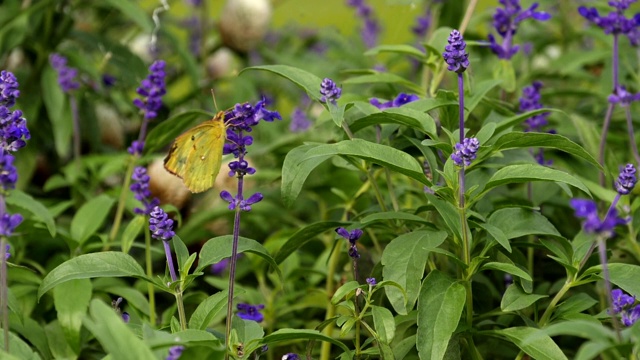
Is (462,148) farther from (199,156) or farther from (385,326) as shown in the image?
(199,156)

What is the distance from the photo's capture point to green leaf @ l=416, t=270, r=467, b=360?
1.17 m

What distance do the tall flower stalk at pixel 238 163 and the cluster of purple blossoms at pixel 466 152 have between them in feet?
0.84

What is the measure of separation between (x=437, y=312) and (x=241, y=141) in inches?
13.5

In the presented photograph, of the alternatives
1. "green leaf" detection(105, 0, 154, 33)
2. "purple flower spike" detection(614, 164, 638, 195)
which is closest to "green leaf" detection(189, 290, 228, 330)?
"purple flower spike" detection(614, 164, 638, 195)

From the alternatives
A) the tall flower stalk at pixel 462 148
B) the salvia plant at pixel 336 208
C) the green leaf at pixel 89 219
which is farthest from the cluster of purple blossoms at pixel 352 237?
the green leaf at pixel 89 219

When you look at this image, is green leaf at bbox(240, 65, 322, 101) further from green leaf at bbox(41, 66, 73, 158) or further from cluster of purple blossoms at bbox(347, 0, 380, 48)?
cluster of purple blossoms at bbox(347, 0, 380, 48)

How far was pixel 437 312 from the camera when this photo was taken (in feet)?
3.95

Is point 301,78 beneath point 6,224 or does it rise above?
above

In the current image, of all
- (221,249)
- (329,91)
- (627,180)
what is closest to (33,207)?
(221,249)

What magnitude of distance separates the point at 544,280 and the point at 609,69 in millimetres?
666

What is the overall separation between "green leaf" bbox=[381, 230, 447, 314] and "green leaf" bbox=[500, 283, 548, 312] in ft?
0.40

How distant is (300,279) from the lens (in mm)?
1834

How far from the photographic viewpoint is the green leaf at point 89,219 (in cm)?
159

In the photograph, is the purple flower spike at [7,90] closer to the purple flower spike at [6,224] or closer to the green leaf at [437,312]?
the purple flower spike at [6,224]
